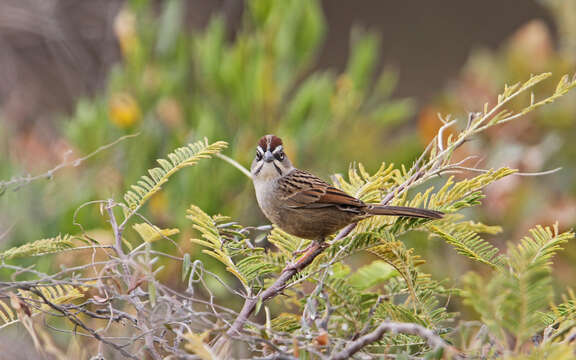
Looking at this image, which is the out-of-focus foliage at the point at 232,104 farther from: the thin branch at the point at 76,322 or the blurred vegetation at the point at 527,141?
the thin branch at the point at 76,322

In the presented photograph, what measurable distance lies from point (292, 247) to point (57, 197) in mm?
2428

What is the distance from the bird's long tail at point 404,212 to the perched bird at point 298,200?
10cm

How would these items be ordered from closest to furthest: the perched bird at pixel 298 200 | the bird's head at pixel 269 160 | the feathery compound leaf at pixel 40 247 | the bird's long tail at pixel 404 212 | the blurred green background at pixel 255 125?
1. the feathery compound leaf at pixel 40 247
2. the bird's long tail at pixel 404 212
3. the perched bird at pixel 298 200
4. the bird's head at pixel 269 160
5. the blurred green background at pixel 255 125

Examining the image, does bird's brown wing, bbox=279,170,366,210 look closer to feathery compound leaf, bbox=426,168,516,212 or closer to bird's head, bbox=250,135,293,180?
bird's head, bbox=250,135,293,180

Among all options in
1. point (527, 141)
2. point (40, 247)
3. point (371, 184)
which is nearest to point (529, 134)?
point (527, 141)

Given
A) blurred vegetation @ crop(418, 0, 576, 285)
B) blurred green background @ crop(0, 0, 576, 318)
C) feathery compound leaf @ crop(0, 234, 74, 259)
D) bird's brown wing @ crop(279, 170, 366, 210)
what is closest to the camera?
feathery compound leaf @ crop(0, 234, 74, 259)

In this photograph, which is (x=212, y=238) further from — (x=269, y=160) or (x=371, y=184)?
(x=269, y=160)

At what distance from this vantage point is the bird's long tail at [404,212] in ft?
4.93

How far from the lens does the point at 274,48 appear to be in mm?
4074

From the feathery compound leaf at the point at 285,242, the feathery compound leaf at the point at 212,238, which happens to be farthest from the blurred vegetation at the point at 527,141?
the feathery compound leaf at the point at 212,238

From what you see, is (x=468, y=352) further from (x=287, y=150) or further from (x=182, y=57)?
(x=182, y=57)

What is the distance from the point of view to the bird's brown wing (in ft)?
7.36

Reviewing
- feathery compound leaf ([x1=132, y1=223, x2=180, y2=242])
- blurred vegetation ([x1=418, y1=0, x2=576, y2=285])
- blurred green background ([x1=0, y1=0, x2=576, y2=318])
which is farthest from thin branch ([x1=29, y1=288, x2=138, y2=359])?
blurred vegetation ([x1=418, y1=0, x2=576, y2=285])

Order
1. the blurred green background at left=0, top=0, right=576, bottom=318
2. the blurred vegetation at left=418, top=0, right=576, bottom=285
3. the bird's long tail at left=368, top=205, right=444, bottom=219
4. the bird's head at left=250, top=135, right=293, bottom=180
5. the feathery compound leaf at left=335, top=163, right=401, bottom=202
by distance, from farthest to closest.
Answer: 1. the blurred green background at left=0, top=0, right=576, bottom=318
2. the blurred vegetation at left=418, top=0, right=576, bottom=285
3. the bird's head at left=250, top=135, right=293, bottom=180
4. the feathery compound leaf at left=335, top=163, right=401, bottom=202
5. the bird's long tail at left=368, top=205, right=444, bottom=219
